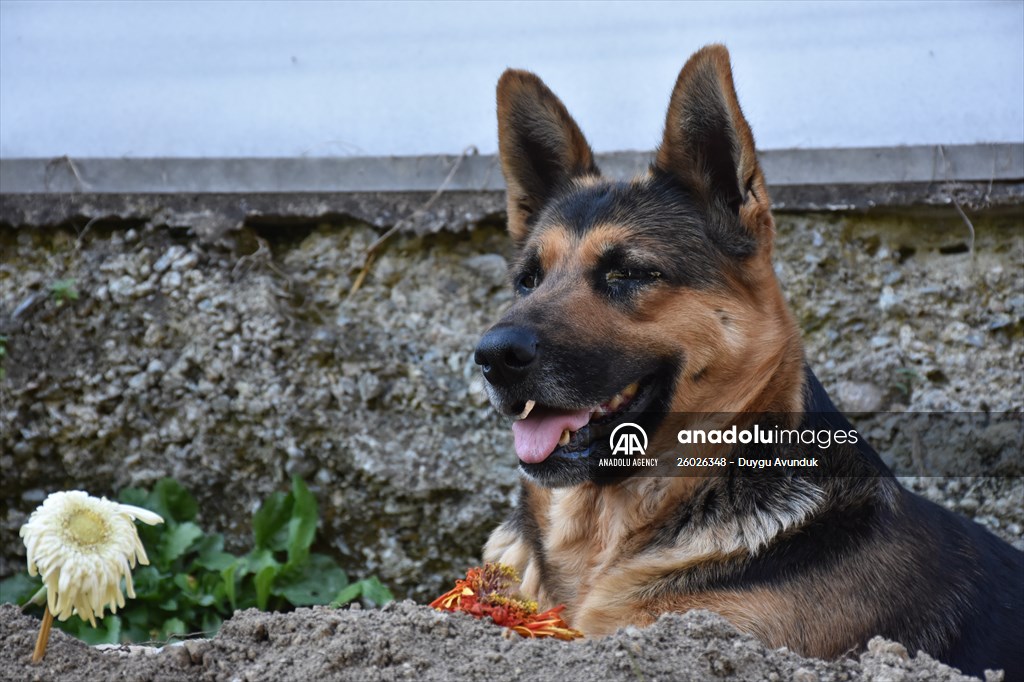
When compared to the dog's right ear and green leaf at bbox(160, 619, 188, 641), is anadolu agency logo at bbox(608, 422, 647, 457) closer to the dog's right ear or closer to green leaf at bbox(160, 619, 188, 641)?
the dog's right ear

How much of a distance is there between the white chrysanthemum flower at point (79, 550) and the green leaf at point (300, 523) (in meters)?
2.69

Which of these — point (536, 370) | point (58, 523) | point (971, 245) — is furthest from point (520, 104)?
point (971, 245)

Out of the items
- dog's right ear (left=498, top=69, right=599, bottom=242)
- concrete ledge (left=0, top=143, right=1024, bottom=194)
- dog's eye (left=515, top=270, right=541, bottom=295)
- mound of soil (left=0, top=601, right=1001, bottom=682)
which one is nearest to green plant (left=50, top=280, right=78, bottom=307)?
concrete ledge (left=0, top=143, right=1024, bottom=194)

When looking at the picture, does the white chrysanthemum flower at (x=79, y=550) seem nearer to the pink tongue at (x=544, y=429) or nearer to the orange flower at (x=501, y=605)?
the orange flower at (x=501, y=605)

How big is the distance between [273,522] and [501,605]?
100 inches

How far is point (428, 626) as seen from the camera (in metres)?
2.64

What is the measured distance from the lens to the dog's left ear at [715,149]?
3.18 m

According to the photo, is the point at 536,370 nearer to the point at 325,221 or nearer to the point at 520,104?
the point at 520,104

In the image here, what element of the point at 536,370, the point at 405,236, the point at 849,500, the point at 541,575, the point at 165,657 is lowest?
the point at 165,657

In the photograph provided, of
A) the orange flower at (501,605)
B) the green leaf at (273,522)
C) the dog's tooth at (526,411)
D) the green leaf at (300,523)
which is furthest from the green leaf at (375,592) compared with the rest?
the dog's tooth at (526,411)

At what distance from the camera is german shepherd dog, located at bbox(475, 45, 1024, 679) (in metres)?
3.04

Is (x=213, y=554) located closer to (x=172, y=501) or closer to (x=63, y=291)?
(x=172, y=501)

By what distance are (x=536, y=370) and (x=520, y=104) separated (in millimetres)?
1271

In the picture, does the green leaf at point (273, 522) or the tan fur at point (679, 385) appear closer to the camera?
the tan fur at point (679, 385)
